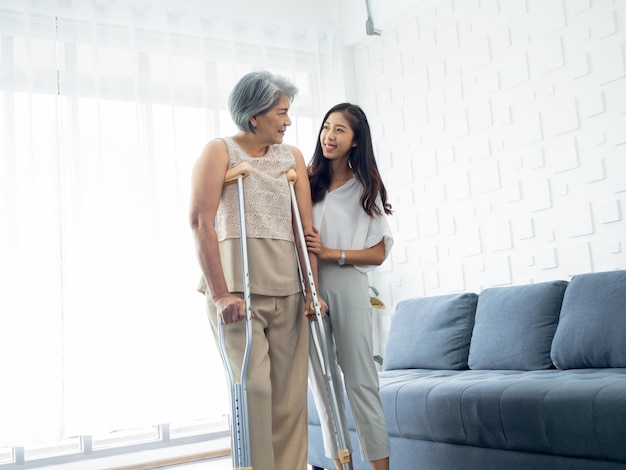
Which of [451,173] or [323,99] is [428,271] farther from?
[323,99]

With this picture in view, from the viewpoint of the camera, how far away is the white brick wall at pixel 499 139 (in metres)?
3.29

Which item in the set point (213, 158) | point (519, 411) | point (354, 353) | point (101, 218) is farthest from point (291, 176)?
point (101, 218)

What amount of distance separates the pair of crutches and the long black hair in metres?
0.35

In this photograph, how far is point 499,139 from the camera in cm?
383

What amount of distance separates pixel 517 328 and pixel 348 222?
1086 mm

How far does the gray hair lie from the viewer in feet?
7.09

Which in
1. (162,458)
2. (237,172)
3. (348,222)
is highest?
(237,172)

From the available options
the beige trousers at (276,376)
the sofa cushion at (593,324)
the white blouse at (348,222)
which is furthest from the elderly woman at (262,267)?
the sofa cushion at (593,324)

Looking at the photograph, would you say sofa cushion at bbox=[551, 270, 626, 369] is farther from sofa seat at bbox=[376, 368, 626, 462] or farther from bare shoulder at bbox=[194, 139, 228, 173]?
bare shoulder at bbox=[194, 139, 228, 173]

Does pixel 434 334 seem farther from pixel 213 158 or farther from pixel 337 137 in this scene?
pixel 213 158

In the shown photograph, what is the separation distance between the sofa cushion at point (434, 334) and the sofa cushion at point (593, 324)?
577mm

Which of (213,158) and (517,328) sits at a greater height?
(213,158)

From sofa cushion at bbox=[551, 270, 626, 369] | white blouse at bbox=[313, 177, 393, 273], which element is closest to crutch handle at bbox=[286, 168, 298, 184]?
white blouse at bbox=[313, 177, 393, 273]

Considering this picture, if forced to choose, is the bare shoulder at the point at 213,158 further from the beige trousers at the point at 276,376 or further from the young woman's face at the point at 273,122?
the beige trousers at the point at 276,376
